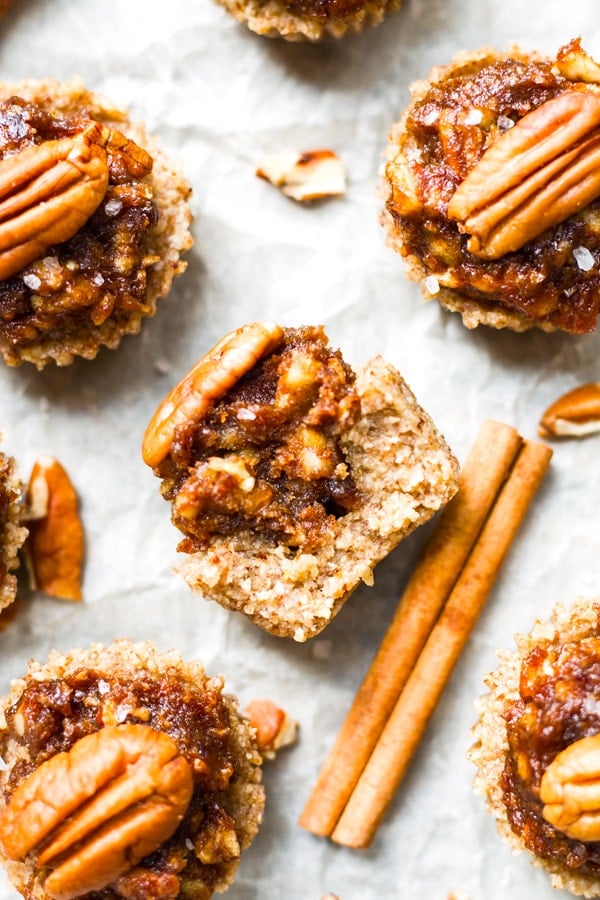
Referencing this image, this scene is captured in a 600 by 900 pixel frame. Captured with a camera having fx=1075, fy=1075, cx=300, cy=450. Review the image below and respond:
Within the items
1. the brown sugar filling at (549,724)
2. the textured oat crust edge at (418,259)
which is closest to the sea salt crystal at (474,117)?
the textured oat crust edge at (418,259)

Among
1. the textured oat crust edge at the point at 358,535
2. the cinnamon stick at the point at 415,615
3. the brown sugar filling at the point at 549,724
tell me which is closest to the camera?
the brown sugar filling at the point at 549,724

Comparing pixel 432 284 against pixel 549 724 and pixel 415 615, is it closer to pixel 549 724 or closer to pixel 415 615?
pixel 415 615

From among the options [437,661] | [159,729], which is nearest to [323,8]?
[437,661]

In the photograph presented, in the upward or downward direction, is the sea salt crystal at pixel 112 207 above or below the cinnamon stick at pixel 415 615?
above

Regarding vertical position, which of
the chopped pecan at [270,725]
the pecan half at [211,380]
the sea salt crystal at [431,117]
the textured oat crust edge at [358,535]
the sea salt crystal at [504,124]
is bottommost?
the chopped pecan at [270,725]

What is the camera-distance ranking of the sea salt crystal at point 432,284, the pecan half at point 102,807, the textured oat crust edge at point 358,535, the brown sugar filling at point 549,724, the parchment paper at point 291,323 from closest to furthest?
the pecan half at point 102,807, the brown sugar filling at point 549,724, the textured oat crust edge at point 358,535, the sea salt crystal at point 432,284, the parchment paper at point 291,323

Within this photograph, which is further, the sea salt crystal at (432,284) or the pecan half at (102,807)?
the sea salt crystal at (432,284)

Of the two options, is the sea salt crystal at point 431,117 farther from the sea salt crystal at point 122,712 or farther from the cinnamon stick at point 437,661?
the sea salt crystal at point 122,712

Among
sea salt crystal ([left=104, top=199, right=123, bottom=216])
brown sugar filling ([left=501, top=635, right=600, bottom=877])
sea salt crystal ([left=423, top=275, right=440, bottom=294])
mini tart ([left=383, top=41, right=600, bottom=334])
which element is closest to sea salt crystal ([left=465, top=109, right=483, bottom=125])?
mini tart ([left=383, top=41, right=600, bottom=334])
